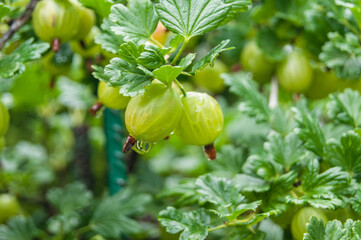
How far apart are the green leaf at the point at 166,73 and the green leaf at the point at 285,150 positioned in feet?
0.90

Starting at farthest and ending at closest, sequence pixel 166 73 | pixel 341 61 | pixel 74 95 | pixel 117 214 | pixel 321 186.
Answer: pixel 74 95 < pixel 117 214 < pixel 341 61 < pixel 321 186 < pixel 166 73

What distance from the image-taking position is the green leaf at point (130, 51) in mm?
544

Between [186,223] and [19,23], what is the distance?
51cm

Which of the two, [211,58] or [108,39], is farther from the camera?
[108,39]

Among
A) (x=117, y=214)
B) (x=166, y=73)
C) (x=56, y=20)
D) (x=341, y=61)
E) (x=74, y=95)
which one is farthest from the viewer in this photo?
(x=74, y=95)

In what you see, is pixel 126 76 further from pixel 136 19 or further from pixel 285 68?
pixel 285 68

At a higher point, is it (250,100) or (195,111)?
(195,111)

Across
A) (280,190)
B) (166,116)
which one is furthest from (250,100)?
(166,116)

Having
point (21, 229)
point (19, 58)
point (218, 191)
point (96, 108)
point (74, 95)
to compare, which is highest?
point (19, 58)

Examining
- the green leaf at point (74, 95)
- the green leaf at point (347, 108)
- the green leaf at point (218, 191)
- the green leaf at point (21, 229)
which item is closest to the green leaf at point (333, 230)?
the green leaf at point (218, 191)

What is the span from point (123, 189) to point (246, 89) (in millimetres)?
427

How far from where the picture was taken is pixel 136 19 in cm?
63

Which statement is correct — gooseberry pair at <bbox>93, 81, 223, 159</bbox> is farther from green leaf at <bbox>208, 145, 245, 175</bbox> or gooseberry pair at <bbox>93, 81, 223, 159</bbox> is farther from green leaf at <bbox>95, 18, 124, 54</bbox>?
green leaf at <bbox>208, 145, 245, 175</bbox>

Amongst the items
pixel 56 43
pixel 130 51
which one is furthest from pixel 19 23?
pixel 130 51
